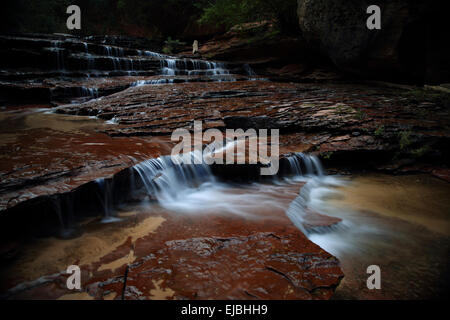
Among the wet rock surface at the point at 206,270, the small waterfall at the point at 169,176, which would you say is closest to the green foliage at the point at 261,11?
the small waterfall at the point at 169,176

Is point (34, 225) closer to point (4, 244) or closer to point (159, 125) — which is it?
point (4, 244)

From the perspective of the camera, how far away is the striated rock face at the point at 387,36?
7.60m

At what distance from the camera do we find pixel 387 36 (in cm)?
806

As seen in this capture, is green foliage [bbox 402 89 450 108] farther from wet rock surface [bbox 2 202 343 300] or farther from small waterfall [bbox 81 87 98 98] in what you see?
small waterfall [bbox 81 87 98 98]

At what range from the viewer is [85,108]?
654cm

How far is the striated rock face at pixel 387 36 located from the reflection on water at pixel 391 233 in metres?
6.12

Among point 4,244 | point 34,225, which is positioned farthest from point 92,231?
point 4,244

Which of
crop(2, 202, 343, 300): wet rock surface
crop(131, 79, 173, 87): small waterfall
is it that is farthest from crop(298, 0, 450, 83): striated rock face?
crop(2, 202, 343, 300): wet rock surface

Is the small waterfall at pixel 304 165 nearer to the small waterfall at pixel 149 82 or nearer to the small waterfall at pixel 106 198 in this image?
the small waterfall at pixel 106 198

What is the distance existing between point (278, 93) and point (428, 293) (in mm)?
6641

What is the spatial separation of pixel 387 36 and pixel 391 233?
26.4 ft

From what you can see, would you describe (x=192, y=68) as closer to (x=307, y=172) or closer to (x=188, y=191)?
(x=307, y=172)

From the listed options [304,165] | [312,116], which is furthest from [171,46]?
[304,165]

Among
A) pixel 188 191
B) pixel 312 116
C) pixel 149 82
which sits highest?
pixel 149 82
